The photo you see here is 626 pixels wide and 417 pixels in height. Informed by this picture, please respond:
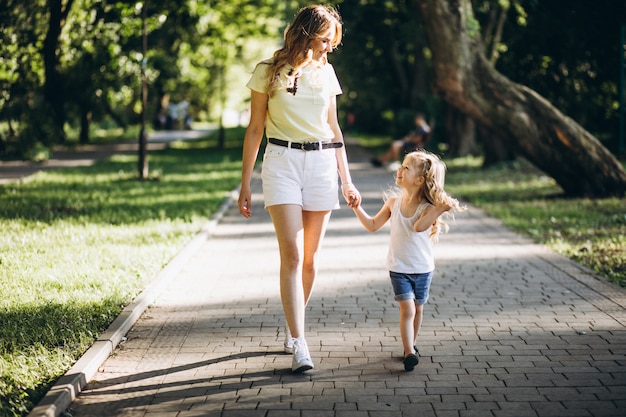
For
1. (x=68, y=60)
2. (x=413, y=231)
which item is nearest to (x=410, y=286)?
(x=413, y=231)

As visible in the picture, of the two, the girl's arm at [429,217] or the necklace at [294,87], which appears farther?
the girl's arm at [429,217]

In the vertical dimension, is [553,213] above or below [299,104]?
below

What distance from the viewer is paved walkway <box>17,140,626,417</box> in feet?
15.8

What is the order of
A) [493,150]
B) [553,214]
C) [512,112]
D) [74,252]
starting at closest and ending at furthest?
[74,252], [553,214], [512,112], [493,150]

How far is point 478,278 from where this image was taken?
8484mm

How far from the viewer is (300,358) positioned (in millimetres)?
5324

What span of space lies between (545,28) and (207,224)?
1124 cm

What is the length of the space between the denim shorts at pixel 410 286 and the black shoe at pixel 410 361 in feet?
1.21

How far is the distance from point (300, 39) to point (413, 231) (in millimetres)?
1433

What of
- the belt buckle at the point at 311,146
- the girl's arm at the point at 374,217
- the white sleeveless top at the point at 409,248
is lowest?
the white sleeveless top at the point at 409,248

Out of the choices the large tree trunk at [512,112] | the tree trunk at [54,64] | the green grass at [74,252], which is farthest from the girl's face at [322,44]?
the large tree trunk at [512,112]

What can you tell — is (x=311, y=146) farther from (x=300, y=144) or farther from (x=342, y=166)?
(x=342, y=166)

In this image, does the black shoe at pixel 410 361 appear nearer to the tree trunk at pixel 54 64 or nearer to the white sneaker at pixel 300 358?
the white sneaker at pixel 300 358

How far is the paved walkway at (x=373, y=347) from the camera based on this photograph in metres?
4.82
